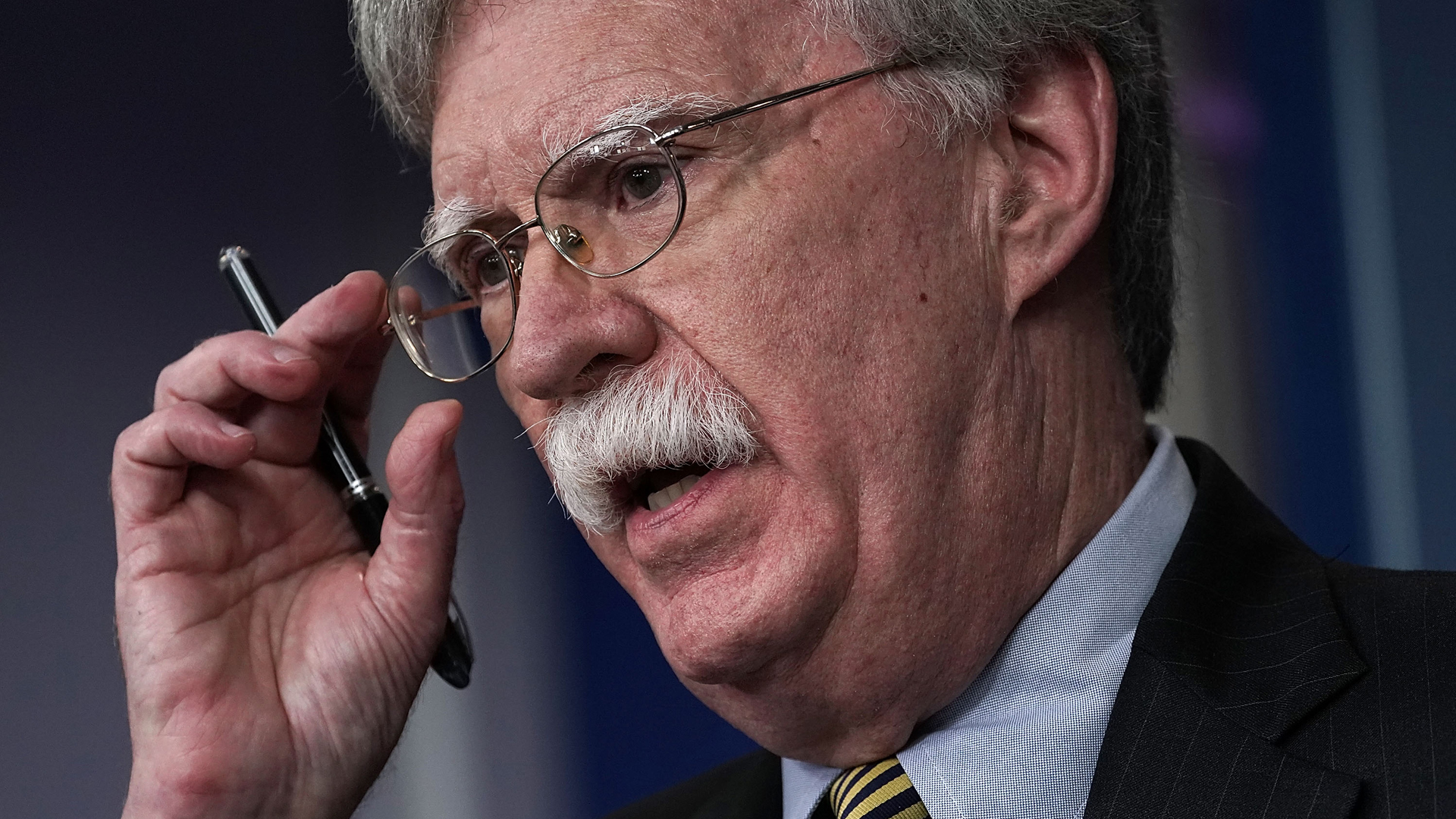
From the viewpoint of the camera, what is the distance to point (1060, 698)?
1.65m

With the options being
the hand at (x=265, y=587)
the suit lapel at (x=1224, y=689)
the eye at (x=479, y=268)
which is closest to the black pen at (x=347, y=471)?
the hand at (x=265, y=587)

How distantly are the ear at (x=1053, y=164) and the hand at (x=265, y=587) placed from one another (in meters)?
0.88

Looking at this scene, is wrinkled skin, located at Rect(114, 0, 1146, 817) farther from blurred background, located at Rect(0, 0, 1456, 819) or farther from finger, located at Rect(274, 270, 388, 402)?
blurred background, located at Rect(0, 0, 1456, 819)

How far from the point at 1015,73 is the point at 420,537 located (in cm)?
114

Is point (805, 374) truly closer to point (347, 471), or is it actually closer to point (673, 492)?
point (673, 492)

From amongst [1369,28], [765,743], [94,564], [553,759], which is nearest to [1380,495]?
[1369,28]

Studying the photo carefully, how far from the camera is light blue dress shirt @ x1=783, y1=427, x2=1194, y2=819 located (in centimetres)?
162

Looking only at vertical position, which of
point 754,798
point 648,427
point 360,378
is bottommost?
point 754,798

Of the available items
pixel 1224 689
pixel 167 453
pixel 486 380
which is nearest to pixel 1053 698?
pixel 1224 689

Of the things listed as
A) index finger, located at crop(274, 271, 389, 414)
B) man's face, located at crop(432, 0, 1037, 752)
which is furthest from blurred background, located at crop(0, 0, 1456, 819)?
man's face, located at crop(432, 0, 1037, 752)

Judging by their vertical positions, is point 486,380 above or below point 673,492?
above

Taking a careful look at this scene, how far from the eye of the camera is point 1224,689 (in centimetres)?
156

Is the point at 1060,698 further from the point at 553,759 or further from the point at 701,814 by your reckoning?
the point at 553,759

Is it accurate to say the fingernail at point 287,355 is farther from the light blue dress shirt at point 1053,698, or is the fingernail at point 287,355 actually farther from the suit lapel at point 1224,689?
the suit lapel at point 1224,689
